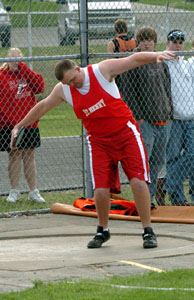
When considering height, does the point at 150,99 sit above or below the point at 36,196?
above

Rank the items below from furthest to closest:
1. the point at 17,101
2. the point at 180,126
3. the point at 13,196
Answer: the point at 13,196
the point at 17,101
the point at 180,126

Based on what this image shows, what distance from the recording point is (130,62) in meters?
7.16

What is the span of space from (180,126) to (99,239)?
258 cm

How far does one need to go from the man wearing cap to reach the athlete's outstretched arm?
7.61ft

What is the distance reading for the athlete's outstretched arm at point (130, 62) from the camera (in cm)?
695

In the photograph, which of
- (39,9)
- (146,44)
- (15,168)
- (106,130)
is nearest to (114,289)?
(106,130)

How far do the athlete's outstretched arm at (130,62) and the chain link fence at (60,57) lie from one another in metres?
1.86

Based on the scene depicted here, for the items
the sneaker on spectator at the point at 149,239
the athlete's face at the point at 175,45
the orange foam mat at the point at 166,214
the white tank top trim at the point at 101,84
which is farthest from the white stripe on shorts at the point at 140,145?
the athlete's face at the point at 175,45

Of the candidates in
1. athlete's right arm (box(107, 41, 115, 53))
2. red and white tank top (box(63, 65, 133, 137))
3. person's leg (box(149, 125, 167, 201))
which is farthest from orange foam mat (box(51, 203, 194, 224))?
athlete's right arm (box(107, 41, 115, 53))

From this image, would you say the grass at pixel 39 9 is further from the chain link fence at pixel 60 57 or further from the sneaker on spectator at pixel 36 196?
the sneaker on spectator at pixel 36 196

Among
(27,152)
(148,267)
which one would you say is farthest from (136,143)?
(27,152)

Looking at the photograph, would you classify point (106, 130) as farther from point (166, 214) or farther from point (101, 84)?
point (166, 214)

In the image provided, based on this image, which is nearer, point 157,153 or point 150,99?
point 150,99

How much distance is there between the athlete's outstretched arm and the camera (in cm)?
695
